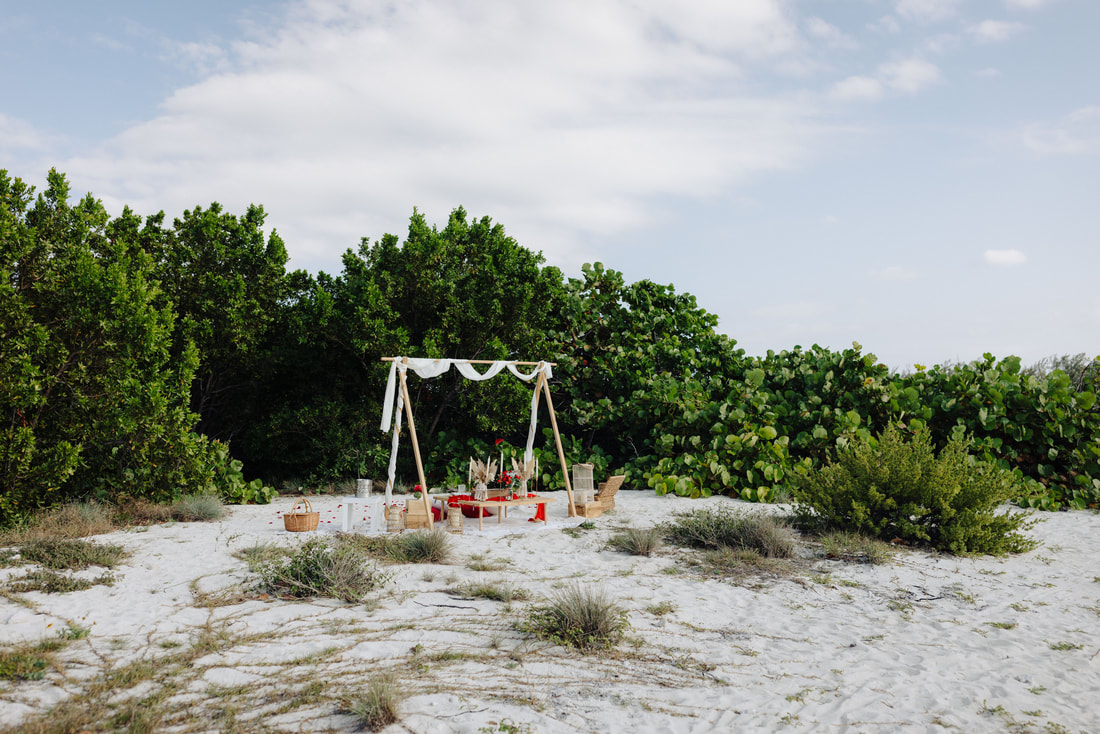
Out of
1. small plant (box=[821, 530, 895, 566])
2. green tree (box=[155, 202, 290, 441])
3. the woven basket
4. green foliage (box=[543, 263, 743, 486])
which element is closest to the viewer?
small plant (box=[821, 530, 895, 566])

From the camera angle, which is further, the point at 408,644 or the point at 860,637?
the point at 860,637

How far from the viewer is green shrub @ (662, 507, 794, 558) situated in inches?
271

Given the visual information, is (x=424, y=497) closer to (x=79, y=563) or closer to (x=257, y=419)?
(x=79, y=563)

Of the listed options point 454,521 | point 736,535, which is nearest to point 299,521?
point 454,521

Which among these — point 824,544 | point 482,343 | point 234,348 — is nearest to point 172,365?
point 234,348

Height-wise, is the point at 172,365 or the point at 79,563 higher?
the point at 172,365

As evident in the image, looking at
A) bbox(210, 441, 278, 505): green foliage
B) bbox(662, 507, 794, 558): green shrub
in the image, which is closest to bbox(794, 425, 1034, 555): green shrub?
bbox(662, 507, 794, 558): green shrub

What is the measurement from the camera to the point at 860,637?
477 cm

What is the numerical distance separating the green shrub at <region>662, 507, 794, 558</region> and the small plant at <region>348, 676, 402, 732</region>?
14.1 feet

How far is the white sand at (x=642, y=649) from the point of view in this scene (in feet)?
11.7

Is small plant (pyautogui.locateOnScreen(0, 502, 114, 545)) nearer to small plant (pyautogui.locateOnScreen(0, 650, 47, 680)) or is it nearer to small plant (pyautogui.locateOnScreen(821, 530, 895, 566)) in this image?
small plant (pyautogui.locateOnScreen(0, 650, 47, 680))

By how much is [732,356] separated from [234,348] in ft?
29.3

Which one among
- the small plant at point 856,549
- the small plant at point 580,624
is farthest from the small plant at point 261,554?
the small plant at point 856,549

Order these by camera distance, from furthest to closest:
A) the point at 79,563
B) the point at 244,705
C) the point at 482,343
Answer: the point at 482,343 < the point at 79,563 < the point at 244,705
